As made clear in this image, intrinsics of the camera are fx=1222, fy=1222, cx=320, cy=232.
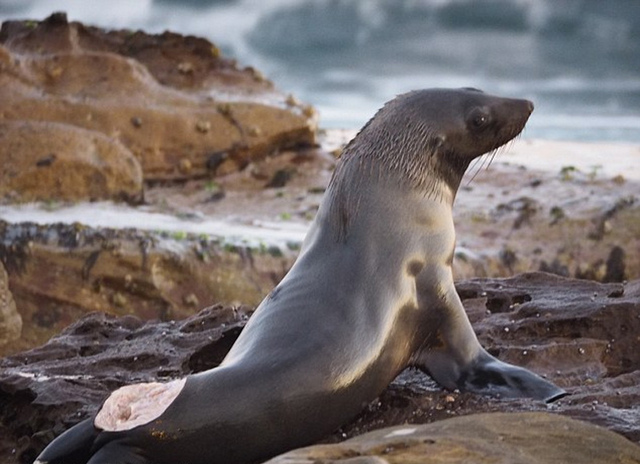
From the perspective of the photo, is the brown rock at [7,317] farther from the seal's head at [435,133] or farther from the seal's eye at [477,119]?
the seal's eye at [477,119]

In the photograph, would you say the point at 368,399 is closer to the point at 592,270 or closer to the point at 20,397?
the point at 20,397

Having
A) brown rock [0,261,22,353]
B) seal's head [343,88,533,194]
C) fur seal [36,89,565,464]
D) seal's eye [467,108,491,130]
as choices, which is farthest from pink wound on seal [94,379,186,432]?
brown rock [0,261,22,353]

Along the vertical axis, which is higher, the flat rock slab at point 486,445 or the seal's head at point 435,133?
the seal's head at point 435,133

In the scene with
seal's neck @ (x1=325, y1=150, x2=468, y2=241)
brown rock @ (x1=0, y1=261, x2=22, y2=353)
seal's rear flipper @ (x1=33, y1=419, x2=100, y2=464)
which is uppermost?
seal's neck @ (x1=325, y1=150, x2=468, y2=241)

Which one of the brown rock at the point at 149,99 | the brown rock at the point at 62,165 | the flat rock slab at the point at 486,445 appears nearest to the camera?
the flat rock slab at the point at 486,445

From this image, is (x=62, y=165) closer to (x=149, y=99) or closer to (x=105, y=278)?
(x=149, y=99)

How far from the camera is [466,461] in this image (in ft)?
11.2

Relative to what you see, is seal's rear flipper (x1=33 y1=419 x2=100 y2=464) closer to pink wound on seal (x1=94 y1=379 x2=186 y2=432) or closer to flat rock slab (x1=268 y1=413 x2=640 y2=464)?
pink wound on seal (x1=94 y1=379 x2=186 y2=432)

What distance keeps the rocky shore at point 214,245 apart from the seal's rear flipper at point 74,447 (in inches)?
19.0

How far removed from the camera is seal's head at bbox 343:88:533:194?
519cm

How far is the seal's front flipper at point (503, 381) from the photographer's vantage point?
15.4 feet

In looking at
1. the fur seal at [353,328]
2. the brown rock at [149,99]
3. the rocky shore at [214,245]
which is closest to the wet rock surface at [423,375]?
the rocky shore at [214,245]

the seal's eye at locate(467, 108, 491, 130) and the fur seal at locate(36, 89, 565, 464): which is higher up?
the seal's eye at locate(467, 108, 491, 130)

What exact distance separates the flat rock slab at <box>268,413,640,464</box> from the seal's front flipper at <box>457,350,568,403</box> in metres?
0.66
